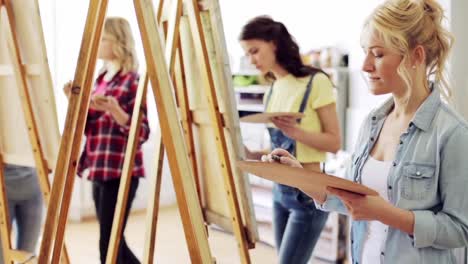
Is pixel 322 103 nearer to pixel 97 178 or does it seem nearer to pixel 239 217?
pixel 239 217

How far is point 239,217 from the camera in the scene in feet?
5.99

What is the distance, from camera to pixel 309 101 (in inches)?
81.4

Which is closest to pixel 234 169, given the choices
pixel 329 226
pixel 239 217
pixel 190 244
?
pixel 239 217

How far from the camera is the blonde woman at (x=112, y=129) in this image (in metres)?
2.39

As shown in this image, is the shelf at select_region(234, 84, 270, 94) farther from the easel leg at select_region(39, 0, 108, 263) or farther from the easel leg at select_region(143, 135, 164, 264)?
the easel leg at select_region(39, 0, 108, 263)

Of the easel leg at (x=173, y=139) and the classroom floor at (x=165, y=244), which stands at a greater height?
the easel leg at (x=173, y=139)

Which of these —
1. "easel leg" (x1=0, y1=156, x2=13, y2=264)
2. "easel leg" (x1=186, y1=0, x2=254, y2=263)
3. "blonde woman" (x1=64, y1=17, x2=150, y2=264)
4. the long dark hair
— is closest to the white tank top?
"easel leg" (x1=186, y1=0, x2=254, y2=263)

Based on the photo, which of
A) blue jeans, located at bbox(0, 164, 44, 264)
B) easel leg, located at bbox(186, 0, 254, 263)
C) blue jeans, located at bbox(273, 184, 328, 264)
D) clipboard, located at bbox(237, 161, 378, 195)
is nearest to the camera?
clipboard, located at bbox(237, 161, 378, 195)

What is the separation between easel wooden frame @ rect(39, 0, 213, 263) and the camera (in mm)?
1306

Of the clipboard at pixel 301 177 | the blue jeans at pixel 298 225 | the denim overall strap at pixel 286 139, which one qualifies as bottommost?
the blue jeans at pixel 298 225

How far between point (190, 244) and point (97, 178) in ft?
3.93

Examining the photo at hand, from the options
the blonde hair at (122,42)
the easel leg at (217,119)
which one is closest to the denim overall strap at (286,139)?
the easel leg at (217,119)

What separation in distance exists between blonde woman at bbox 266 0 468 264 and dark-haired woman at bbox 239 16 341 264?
0.64m

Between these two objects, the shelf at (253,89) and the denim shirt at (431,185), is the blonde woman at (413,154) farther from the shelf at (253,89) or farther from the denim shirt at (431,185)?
the shelf at (253,89)
